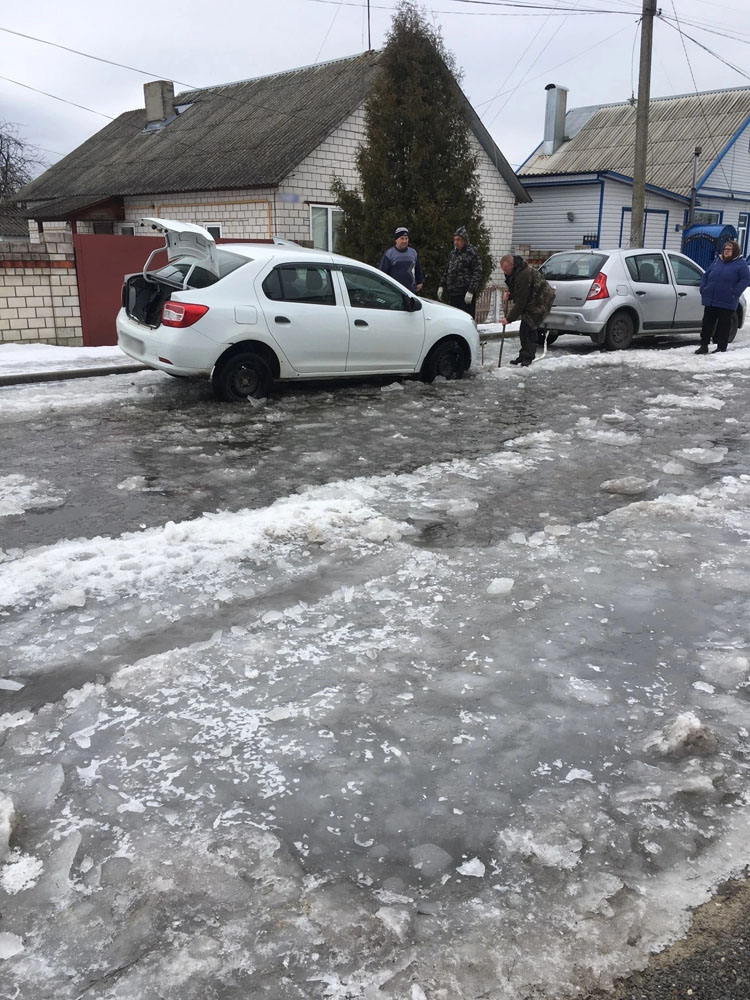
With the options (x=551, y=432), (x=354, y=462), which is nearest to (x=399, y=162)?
(x=551, y=432)

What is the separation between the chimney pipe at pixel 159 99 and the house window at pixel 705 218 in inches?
780

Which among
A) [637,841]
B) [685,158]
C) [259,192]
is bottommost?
[637,841]

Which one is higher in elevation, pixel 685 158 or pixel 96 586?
pixel 685 158

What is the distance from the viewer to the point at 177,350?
808 cm

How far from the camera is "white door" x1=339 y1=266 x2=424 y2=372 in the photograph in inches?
362

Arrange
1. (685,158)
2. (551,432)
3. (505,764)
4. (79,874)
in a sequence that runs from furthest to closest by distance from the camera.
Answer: (685,158), (551,432), (505,764), (79,874)

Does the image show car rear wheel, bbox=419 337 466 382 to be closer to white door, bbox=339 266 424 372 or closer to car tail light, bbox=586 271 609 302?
white door, bbox=339 266 424 372

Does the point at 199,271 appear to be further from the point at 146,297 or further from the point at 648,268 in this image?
the point at 648,268

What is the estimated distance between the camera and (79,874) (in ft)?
7.66

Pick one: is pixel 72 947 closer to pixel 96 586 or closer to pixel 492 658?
pixel 492 658

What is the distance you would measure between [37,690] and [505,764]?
75.0 inches

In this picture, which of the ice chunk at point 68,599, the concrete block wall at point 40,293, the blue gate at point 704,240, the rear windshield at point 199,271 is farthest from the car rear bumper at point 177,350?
the blue gate at point 704,240

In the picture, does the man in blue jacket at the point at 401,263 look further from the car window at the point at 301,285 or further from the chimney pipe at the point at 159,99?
the chimney pipe at the point at 159,99

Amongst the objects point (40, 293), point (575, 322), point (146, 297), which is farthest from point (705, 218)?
point (146, 297)
